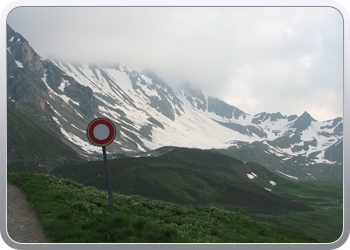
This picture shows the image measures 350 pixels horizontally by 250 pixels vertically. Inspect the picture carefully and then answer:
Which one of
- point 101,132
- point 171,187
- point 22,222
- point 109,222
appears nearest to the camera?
point 101,132

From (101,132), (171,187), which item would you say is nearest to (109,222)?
(101,132)

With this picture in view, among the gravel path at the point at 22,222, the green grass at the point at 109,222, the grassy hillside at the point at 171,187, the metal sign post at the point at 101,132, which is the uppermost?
the metal sign post at the point at 101,132

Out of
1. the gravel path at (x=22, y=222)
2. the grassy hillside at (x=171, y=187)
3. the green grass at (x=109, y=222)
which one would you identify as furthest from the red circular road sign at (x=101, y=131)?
the grassy hillside at (x=171, y=187)

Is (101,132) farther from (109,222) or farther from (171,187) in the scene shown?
(171,187)

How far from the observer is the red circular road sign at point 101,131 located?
10875 millimetres

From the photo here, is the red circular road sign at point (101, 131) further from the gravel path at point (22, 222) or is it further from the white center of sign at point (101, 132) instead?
the gravel path at point (22, 222)

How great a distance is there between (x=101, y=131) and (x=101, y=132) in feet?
0.15

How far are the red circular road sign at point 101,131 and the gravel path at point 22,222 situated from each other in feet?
16.1

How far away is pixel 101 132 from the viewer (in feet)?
36.1

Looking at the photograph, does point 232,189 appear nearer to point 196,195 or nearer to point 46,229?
point 196,195

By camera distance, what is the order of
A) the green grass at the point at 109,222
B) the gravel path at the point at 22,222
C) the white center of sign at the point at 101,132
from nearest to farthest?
the green grass at the point at 109,222, the gravel path at the point at 22,222, the white center of sign at the point at 101,132

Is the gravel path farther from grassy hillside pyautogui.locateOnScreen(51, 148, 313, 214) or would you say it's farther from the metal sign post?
grassy hillside pyautogui.locateOnScreen(51, 148, 313, 214)
